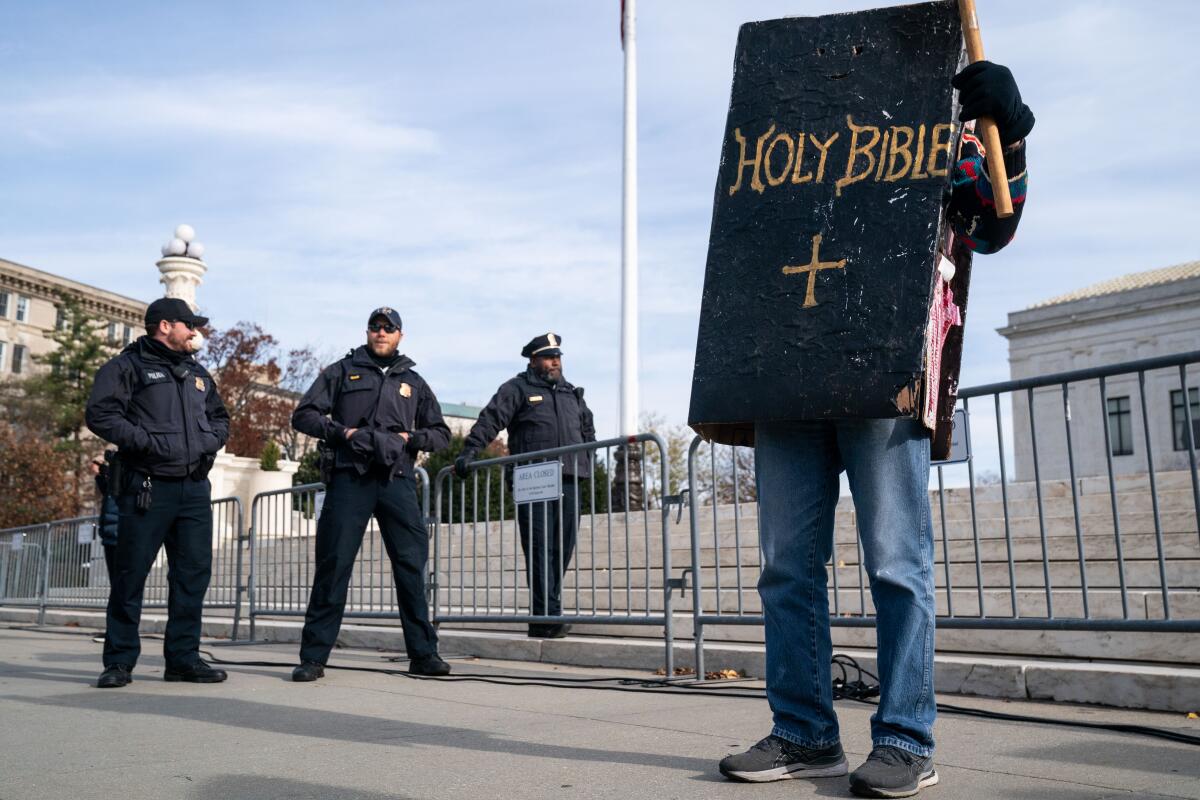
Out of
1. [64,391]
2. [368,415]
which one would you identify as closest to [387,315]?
[368,415]

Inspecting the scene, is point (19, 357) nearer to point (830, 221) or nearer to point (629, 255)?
point (629, 255)

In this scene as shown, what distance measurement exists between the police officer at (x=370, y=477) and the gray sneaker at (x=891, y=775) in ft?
13.1

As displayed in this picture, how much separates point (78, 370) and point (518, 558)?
5205 centimetres

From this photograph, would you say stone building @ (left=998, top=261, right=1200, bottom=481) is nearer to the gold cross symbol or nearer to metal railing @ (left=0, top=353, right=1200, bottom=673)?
metal railing @ (left=0, top=353, right=1200, bottom=673)

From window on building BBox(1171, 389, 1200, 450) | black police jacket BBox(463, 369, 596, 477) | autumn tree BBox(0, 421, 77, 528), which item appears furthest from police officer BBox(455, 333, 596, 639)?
autumn tree BBox(0, 421, 77, 528)

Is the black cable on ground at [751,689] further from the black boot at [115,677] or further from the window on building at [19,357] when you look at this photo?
the window on building at [19,357]

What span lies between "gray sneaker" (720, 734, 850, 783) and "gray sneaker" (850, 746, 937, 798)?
230 millimetres

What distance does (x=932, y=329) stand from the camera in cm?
312

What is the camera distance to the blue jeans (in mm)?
3141

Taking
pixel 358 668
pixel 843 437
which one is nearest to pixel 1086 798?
pixel 843 437

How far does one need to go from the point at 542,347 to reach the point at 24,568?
33.2ft

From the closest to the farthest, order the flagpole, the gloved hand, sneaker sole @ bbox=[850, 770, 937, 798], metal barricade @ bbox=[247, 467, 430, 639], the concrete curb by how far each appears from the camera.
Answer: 1. sneaker sole @ bbox=[850, 770, 937, 798]
2. the concrete curb
3. the gloved hand
4. metal barricade @ bbox=[247, 467, 430, 639]
5. the flagpole

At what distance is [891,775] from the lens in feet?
9.68

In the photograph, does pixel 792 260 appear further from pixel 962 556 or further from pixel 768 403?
pixel 962 556
